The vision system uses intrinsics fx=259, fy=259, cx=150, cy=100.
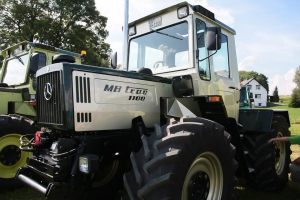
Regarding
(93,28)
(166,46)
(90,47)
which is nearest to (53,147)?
(166,46)

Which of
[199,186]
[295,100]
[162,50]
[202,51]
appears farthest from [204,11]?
[295,100]

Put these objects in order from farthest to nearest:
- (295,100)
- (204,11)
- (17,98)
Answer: (295,100)
(17,98)
(204,11)

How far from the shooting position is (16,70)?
721 cm

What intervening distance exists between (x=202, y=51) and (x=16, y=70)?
5667mm

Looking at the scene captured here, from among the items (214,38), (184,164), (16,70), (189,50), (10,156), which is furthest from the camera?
(16,70)

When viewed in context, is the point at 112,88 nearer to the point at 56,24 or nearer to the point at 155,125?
the point at 155,125

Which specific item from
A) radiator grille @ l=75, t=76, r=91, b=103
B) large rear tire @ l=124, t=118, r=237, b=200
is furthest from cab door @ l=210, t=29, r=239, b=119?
radiator grille @ l=75, t=76, r=91, b=103

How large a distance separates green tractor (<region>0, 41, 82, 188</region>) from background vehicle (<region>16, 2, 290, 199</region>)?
664mm

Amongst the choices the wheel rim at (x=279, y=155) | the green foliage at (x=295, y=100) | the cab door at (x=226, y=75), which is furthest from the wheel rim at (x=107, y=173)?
the green foliage at (x=295, y=100)

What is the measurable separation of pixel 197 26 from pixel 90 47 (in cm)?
2204

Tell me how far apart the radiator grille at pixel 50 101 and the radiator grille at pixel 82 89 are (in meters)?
0.20

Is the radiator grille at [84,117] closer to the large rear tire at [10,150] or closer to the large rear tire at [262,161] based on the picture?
the large rear tire at [10,150]

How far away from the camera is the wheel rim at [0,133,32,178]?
4.44 metres

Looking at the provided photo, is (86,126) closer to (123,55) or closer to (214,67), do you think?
(123,55)
